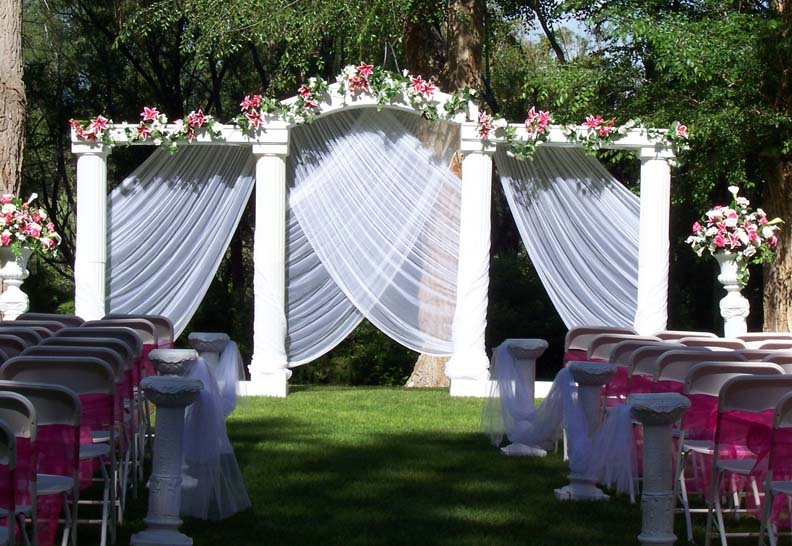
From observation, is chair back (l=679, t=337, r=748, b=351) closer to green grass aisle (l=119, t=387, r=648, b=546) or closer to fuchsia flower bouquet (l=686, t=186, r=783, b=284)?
green grass aisle (l=119, t=387, r=648, b=546)

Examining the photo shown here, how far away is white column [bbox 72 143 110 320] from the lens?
1048 cm

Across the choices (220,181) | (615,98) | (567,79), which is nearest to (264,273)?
(220,181)

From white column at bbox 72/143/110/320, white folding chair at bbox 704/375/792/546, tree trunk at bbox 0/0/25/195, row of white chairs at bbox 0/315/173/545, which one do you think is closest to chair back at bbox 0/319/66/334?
row of white chairs at bbox 0/315/173/545

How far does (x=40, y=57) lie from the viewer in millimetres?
20531

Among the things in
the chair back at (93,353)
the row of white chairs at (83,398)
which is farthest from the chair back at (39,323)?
the chair back at (93,353)

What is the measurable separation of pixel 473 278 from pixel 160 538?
19.6ft

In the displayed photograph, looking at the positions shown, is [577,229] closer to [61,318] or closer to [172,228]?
[172,228]

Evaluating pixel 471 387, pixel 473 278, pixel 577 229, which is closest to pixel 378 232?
pixel 473 278

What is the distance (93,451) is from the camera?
5.25m

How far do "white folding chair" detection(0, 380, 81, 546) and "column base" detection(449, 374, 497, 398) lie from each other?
6181mm

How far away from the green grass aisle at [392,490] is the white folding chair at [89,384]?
0.28 metres

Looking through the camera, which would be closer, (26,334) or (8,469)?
(8,469)

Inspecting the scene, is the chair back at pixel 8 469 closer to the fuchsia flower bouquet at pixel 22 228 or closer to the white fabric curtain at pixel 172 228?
the fuchsia flower bouquet at pixel 22 228

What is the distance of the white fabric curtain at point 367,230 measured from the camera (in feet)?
35.3
